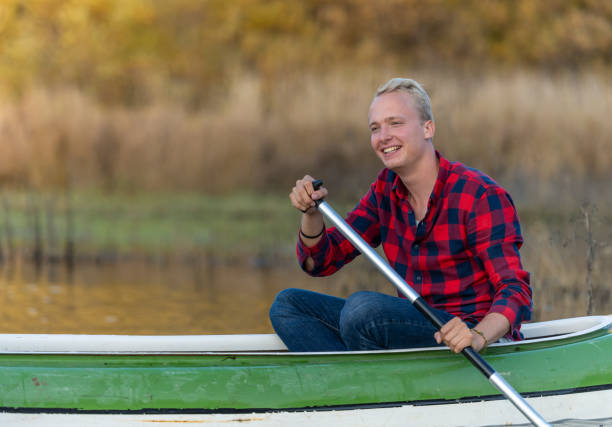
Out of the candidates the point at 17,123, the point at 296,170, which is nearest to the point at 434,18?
the point at 296,170

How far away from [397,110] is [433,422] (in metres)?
1.08

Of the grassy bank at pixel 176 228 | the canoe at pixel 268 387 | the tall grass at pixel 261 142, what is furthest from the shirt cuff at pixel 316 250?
the tall grass at pixel 261 142

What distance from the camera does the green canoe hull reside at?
127 inches

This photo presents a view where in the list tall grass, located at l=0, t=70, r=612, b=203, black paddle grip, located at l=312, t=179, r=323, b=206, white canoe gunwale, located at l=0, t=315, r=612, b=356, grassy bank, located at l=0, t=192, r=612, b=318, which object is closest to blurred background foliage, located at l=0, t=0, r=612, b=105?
tall grass, located at l=0, t=70, r=612, b=203

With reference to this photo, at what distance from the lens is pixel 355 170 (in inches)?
479

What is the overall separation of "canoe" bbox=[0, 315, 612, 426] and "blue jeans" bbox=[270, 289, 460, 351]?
7 centimetres

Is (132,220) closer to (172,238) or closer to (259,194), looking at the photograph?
(172,238)

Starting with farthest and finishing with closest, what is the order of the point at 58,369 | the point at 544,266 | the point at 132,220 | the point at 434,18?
the point at 434,18 < the point at 132,220 < the point at 544,266 < the point at 58,369

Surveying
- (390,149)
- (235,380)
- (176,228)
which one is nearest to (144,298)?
(176,228)

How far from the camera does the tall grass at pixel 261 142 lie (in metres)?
11.9

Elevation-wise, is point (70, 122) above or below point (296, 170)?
above

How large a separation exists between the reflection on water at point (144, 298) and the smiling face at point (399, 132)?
3.57 meters

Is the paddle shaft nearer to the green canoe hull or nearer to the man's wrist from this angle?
the man's wrist

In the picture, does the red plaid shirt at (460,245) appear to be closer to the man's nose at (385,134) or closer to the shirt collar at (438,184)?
the shirt collar at (438,184)
